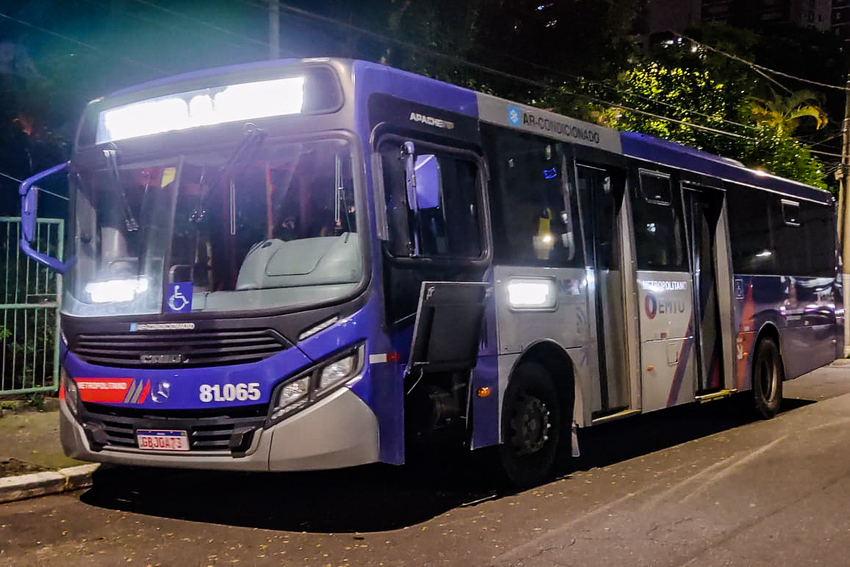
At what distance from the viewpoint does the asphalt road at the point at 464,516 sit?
18.1ft

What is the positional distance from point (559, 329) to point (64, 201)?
27.9 feet

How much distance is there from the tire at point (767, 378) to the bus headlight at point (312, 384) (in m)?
7.20

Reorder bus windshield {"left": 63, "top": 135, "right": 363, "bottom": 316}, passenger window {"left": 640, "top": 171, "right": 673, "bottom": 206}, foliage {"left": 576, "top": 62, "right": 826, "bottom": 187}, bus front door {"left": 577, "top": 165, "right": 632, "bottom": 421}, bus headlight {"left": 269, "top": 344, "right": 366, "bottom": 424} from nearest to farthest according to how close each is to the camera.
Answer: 1. bus headlight {"left": 269, "top": 344, "right": 366, "bottom": 424}
2. bus windshield {"left": 63, "top": 135, "right": 363, "bottom": 316}
3. bus front door {"left": 577, "top": 165, "right": 632, "bottom": 421}
4. passenger window {"left": 640, "top": 171, "right": 673, "bottom": 206}
5. foliage {"left": 576, "top": 62, "right": 826, "bottom": 187}

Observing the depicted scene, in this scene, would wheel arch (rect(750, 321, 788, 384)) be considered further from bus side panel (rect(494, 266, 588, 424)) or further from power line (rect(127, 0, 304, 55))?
power line (rect(127, 0, 304, 55))

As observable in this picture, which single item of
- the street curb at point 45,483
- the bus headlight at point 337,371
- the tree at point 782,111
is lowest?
the street curb at point 45,483

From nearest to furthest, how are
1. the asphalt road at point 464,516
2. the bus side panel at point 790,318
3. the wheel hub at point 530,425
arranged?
the asphalt road at point 464,516, the wheel hub at point 530,425, the bus side panel at point 790,318

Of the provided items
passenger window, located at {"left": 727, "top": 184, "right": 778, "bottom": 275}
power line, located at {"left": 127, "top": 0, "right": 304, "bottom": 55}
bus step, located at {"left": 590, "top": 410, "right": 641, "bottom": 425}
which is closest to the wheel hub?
bus step, located at {"left": 590, "top": 410, "right": 641, "bottom": 425}

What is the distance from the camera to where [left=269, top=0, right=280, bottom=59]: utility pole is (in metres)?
13.9

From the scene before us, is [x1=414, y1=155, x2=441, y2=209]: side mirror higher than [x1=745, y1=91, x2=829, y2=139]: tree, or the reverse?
[x1=745, y1=91, x2=829, y2=139]: tree

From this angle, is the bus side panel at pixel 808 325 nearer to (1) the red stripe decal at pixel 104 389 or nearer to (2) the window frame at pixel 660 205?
(2) the window frame at pixel 660 205

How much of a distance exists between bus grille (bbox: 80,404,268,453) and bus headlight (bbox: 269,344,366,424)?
0.12 metres

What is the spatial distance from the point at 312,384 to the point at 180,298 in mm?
1098

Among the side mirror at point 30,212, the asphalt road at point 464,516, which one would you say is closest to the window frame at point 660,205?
the asphalt road at point 464,516

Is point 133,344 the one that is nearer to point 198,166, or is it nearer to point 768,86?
point 198,166
